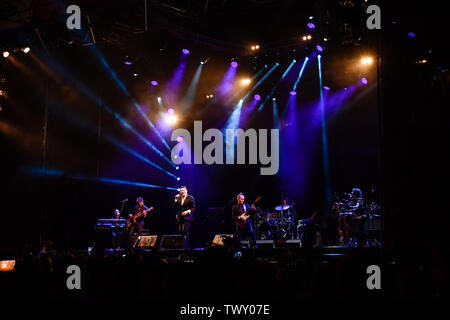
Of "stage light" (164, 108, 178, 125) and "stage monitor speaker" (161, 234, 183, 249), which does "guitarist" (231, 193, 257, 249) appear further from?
"stage light" (164, 108, 178, 125)

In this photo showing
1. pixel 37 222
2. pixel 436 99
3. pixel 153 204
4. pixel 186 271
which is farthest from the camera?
pixel 153 204

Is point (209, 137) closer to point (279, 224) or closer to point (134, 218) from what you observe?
point (279, 224)

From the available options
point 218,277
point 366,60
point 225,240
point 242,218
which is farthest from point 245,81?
point 218,277

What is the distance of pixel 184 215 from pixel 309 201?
5616mm

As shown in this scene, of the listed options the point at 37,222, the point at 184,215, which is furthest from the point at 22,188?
the point at 184,215

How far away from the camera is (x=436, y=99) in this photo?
323 centimetres

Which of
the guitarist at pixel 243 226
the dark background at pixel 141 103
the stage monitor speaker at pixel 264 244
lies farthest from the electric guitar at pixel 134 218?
the stage monitor speaker at pixel 264 244

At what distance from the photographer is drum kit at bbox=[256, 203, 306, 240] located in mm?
13669

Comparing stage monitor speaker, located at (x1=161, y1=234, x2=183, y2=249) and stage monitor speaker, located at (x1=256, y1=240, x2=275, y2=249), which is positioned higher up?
stage monitor speaker, located at (x1=161, y1=234, x2=183, y2=249)

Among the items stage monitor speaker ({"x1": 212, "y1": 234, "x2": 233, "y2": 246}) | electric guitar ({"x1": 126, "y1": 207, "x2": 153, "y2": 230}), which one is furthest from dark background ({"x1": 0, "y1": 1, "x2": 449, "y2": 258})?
stage monitor speaker ({"x1": 212, "y1": 234, "x2": 233, "y2": 246})

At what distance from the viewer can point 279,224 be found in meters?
13.9
